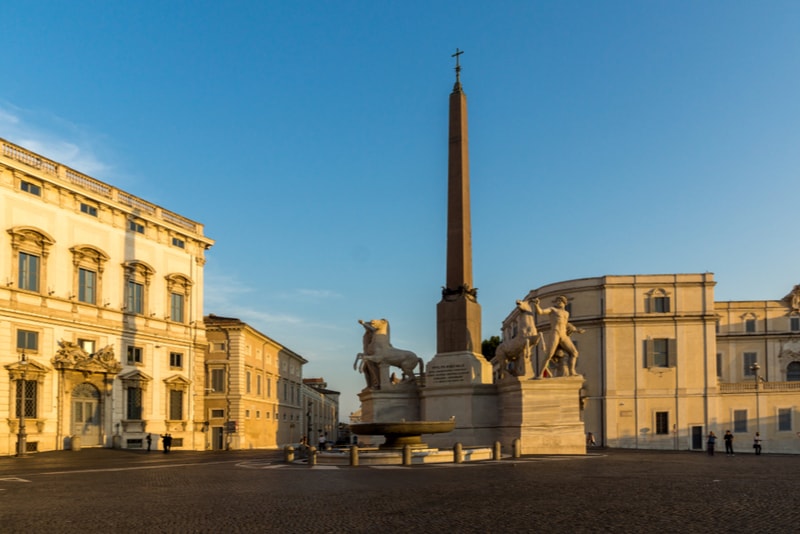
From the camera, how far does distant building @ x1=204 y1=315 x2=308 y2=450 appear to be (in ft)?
186

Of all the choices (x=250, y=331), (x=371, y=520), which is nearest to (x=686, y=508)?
(x=371, y=520)

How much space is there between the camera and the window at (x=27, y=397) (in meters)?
36.8

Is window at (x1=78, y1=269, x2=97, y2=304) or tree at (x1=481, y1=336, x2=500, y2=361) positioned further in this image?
tree at (x1=481, y1=336, x2=500, y2=361)

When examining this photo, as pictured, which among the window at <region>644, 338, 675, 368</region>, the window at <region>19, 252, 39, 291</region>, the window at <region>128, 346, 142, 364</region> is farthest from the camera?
the window at <region>644, 338, 675, 368</region>

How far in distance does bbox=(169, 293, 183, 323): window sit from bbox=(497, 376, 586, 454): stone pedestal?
29.6 m

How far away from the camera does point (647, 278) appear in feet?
175

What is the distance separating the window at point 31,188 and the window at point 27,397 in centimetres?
890

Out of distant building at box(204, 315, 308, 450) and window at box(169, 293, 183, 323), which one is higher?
window at box(169, 293, 183, 323)

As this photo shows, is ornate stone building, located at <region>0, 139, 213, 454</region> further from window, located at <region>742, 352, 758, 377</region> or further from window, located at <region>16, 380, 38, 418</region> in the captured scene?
window, located at <region>742, 352, 758, 377</region>

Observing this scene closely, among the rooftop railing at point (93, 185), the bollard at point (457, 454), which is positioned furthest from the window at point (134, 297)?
the bollard at point (457, 454)

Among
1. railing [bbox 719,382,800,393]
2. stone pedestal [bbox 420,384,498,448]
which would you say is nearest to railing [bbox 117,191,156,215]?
stone pedestal [bbox 420,384,498,448]

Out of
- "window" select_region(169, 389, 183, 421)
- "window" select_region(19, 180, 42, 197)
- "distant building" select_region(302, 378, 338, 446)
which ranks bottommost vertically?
"distant building" select_region(302, 378, 338, 446)

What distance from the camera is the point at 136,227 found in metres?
46.7

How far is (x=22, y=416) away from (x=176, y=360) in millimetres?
13798
